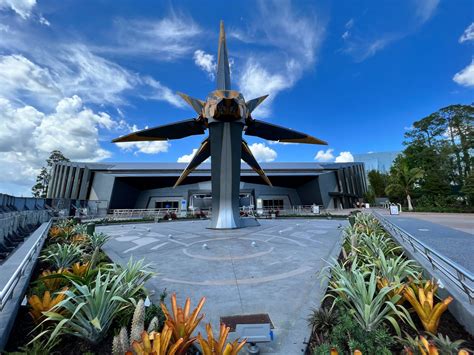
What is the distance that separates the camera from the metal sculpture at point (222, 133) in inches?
547

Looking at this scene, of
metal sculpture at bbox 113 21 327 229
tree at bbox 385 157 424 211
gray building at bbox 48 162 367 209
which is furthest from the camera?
gray building at bbox 48 162 367 209

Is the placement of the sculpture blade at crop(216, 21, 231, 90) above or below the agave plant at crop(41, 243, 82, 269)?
above

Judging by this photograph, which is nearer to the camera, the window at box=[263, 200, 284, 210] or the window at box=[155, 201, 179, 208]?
the window at box=[155, 201, 179, 208]

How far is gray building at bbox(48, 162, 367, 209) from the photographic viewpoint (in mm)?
37188

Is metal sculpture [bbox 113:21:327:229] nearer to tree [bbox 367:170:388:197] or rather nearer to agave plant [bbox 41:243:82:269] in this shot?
agave plant [bbox 41:243:82:269]

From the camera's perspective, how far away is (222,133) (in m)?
14.4

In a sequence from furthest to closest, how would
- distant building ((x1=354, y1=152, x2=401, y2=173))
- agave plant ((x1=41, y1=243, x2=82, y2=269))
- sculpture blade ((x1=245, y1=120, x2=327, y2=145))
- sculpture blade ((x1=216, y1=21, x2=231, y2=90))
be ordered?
distant building ((x1=354, y1=152, x2=401, y2=173)) → sculpture blade ((x1=245, y1=120, x2=327, y2=145)) → sculpture blade ((x1=216, y1=21, x2=231, y2=90)) → agave plant ((x1=41, y1=243, x2=82, y2=269))

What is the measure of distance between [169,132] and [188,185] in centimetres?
2734

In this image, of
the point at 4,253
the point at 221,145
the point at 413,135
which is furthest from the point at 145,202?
the point at 413,135

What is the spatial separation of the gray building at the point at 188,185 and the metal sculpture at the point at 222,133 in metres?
21.6

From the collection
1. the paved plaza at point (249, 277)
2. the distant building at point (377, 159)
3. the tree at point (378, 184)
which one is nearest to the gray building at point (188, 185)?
the tree at point (378, 184)

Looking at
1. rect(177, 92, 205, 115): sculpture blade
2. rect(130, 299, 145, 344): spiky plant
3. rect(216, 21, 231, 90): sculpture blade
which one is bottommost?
rect(130, 299, 145, 344): spiky plant

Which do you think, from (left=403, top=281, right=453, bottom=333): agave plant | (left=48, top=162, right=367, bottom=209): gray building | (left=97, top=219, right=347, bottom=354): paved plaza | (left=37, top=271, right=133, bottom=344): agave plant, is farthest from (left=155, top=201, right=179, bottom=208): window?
(left=403, top=281, right=453, bottom=333): agave plant

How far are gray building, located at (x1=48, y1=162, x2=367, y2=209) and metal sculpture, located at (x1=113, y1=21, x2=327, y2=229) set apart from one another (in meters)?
21.6
